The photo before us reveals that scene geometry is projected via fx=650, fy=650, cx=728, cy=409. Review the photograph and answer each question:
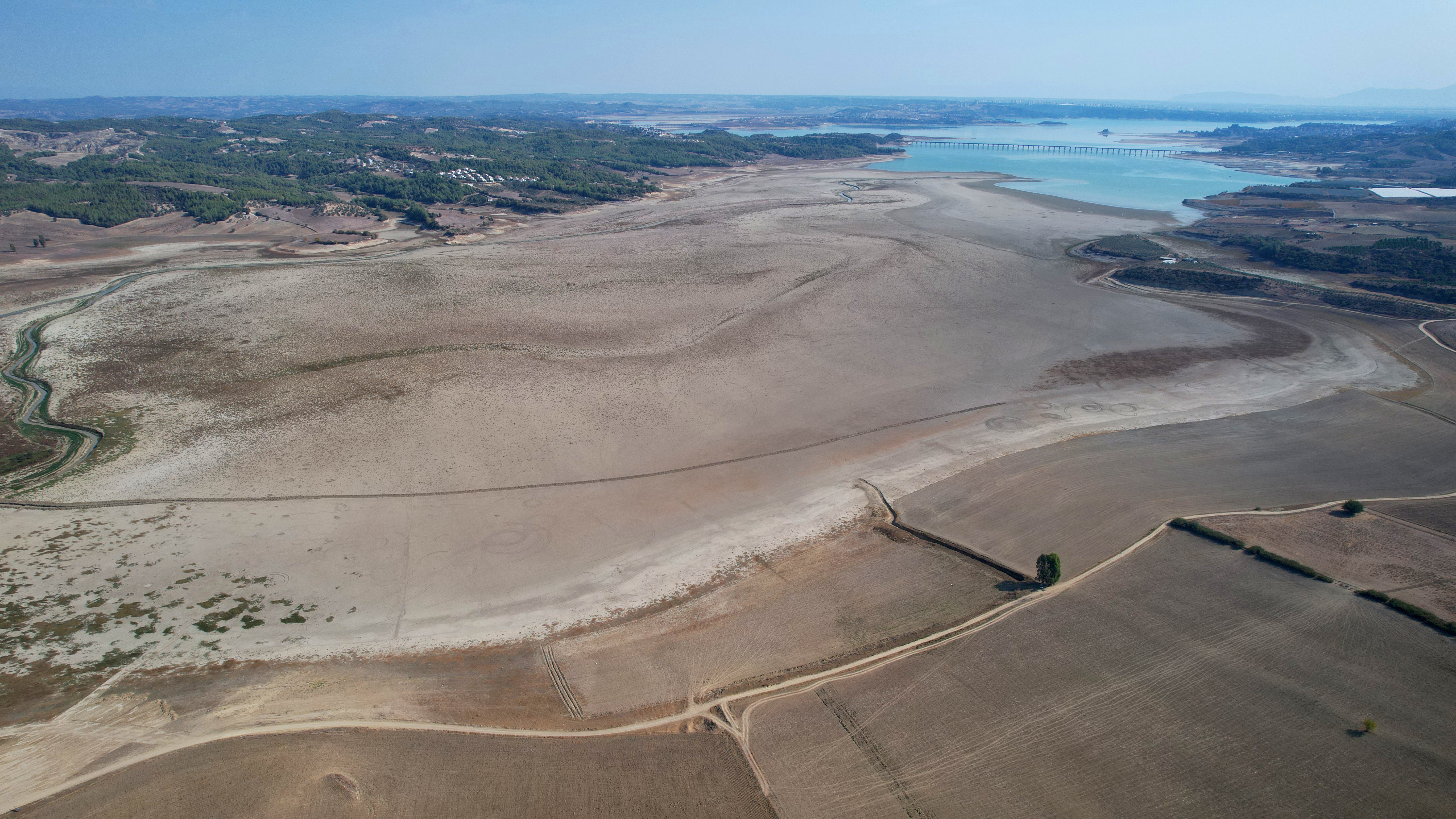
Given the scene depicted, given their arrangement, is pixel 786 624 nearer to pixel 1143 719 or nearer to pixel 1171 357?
pixel 1143 719

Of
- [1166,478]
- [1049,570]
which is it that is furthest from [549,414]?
[1166,478]

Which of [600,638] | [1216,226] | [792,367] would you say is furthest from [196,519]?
[1216,226]

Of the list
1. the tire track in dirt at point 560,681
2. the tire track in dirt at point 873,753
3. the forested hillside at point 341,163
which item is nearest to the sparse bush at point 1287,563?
the tire track in dirt at point 873,753

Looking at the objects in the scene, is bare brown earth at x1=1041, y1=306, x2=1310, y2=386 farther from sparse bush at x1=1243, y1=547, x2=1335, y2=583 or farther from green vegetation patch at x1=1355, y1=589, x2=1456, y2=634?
green vegetation patch at x1=1355, y1=589, x2=1456, y2=634

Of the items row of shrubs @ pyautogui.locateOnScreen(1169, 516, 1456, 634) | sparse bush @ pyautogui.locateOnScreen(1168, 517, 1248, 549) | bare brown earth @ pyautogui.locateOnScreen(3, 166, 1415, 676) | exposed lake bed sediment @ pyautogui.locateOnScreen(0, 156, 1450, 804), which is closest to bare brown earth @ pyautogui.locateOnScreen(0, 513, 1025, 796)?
exposed lake bed sediment @ pyautogui.locateOnScreen(0, 156, 1450, 804)

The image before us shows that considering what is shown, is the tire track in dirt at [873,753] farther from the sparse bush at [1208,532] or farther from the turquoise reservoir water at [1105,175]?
the turquoise reservoir water at [1105,175]

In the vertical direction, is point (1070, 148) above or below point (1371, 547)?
above

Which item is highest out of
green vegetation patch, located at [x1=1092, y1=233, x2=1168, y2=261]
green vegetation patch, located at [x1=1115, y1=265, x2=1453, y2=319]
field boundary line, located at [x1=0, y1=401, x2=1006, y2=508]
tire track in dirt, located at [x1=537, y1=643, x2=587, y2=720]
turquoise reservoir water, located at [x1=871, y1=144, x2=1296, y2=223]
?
turquoise reservoir water, located at [x1=871, y1=144, x2=1296, y2=223]
